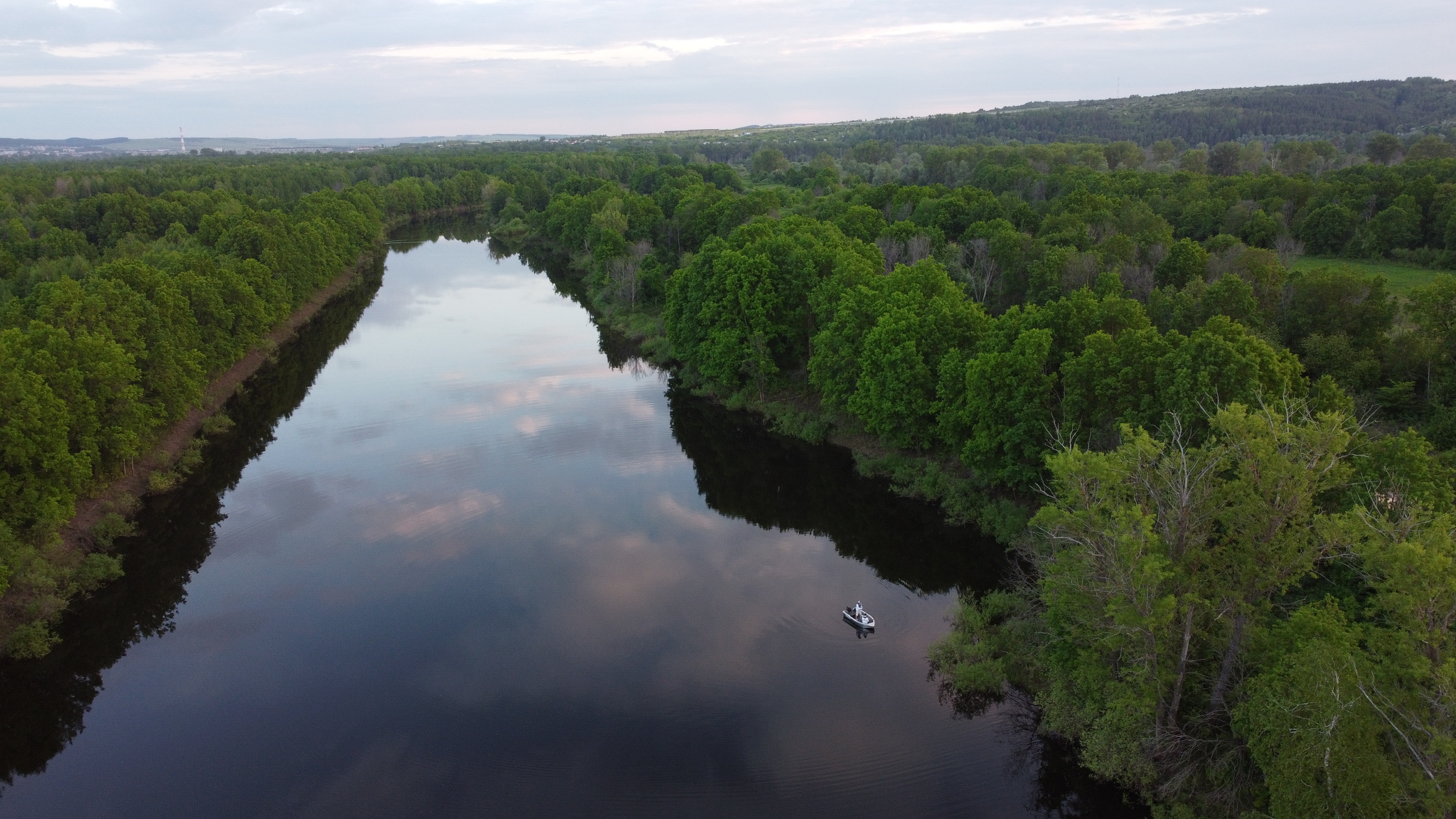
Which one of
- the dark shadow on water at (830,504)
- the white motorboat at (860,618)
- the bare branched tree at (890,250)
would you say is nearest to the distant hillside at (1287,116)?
the bare branched tree at (890,250)

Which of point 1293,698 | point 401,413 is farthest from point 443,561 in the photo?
point 1293,698

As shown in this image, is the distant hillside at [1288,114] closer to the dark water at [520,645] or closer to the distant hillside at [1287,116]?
the distant hillside at [1287,116]

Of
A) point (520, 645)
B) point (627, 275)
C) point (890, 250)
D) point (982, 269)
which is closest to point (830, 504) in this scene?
point (520, 645)

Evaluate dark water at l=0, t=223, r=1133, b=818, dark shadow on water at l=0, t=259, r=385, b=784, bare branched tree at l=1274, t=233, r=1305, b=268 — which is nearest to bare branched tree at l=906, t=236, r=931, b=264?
dark water at l=0, t=223, r=1133, b=818

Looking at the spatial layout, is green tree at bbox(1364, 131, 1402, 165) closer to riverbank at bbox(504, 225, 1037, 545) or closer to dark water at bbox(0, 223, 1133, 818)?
riverbank at bbox(504, 225, 1037, 545)

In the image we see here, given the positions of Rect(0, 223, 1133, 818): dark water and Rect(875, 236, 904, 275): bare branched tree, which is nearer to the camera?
Rect(0, 223, 1133, 818): dark water

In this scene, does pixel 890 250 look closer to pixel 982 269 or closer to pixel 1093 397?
pixel 982 269
